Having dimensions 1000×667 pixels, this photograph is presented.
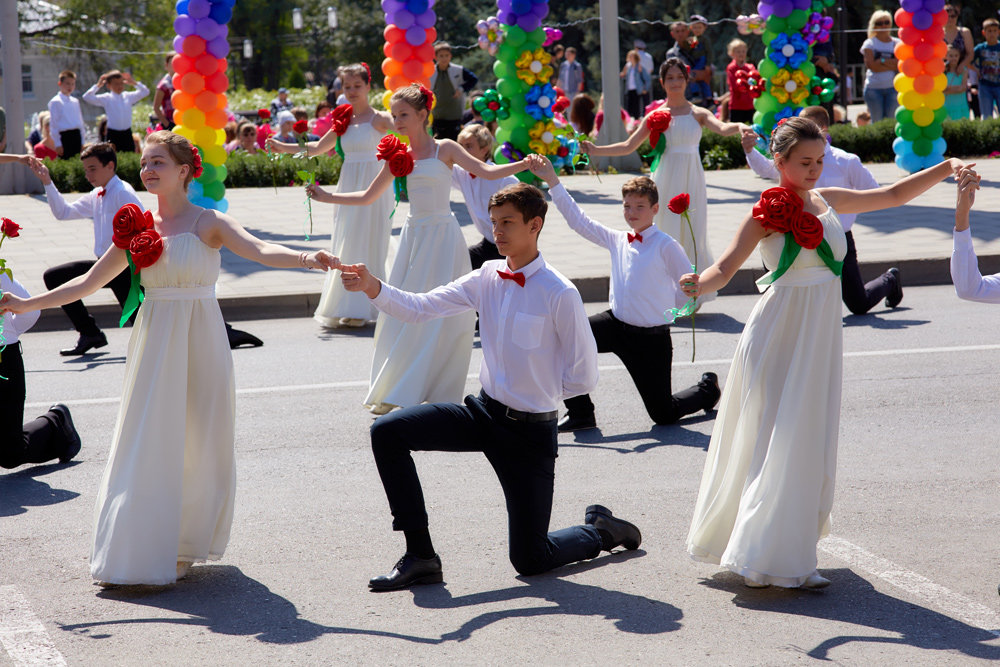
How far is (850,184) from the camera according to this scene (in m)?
10.5

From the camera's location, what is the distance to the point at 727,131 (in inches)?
440

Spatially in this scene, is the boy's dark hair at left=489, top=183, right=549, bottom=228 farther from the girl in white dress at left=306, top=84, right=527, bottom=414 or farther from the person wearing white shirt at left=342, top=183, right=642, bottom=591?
the girl in white dress at left=306, top=84, right=527, bottom=414

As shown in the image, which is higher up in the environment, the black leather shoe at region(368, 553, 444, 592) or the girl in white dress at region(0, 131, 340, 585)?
the girl in white dress at region(0, 131, 340, 585)

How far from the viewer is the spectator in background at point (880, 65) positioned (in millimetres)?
22000

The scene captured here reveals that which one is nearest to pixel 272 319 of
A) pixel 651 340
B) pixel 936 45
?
pixel 651 340

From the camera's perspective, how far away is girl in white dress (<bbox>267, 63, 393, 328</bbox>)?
432 inches

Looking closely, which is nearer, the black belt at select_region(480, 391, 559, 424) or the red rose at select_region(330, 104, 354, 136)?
the black belt at select_region(480, 391, 559, 424)

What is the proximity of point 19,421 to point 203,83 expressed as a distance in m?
8.31

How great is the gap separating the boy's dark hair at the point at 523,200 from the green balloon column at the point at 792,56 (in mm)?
13656

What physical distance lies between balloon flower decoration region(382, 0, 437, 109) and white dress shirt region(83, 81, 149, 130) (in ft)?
17.4

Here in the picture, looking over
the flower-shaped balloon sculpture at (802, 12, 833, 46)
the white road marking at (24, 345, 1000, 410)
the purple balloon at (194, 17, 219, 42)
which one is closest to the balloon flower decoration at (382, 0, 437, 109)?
the purple balloon at (194, 17, 219, 42)

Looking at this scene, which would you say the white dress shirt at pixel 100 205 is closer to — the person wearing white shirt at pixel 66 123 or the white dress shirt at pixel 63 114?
the person wearing white shirt at pixel 66 123

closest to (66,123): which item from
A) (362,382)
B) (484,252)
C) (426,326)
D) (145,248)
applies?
(484,252)

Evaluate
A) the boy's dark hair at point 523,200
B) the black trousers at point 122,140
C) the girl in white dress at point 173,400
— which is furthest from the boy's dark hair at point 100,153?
the black trousers at point 122,140
